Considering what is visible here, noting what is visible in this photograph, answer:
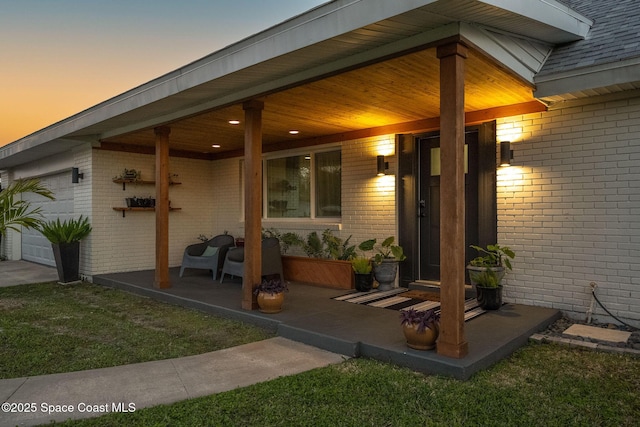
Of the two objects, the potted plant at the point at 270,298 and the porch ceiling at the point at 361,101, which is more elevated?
the porch ceiling at the point at 361,101

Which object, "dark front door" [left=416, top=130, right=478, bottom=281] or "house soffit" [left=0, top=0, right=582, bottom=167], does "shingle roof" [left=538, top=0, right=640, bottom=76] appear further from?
"dark front door" [left=416, top=130, right=478, bottom=281]

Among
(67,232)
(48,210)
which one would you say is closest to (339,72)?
(67,232)

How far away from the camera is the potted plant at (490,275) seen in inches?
189

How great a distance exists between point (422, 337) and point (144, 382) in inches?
80.9

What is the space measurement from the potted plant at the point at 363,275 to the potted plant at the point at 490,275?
142 centimetres

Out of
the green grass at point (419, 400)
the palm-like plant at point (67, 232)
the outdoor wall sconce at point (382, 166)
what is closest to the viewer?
the green grass at point (419, 400)

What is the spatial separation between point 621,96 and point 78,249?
8226 mm

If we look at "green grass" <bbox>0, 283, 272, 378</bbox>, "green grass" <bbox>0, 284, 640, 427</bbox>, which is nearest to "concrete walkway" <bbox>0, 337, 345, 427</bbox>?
"green grass" <bbox>0, 284, 640, 427</bbox>

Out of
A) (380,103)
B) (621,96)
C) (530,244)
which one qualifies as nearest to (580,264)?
(530,244)

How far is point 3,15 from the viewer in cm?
938

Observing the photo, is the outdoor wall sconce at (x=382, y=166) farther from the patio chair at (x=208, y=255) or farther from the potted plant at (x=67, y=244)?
the potted plant at (x=67, y=244)

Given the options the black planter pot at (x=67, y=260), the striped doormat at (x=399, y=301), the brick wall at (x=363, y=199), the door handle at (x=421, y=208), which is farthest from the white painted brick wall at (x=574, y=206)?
the black planter pot at (x=67, y=260)

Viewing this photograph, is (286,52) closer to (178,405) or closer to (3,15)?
(178,405)

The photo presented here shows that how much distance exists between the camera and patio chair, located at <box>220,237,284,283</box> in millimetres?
6312
